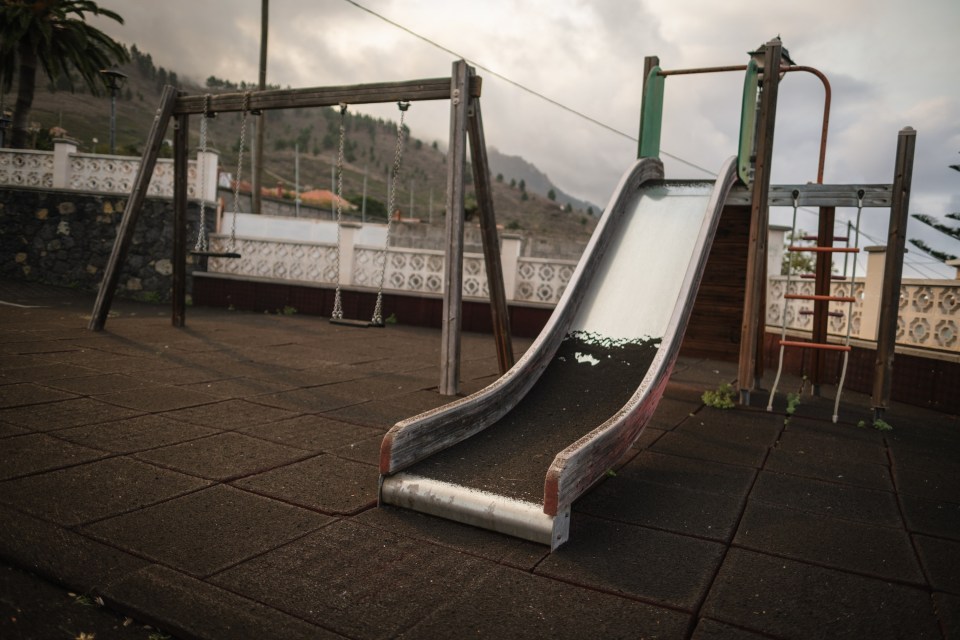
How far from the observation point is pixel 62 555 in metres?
2.50

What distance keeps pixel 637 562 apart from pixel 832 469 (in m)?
2.32

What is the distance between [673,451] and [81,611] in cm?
366

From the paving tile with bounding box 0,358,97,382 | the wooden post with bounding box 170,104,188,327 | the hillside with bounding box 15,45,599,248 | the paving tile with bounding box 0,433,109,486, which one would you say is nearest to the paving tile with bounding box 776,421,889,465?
the paving tile with bounding box 0,433,109,486

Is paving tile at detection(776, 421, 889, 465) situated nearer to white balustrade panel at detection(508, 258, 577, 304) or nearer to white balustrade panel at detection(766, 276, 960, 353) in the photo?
white balustrade panel at detection(766, 276, 960, 353)

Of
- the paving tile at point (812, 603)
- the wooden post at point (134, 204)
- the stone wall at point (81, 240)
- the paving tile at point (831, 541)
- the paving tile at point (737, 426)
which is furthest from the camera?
the stone wall at point (81, 240)

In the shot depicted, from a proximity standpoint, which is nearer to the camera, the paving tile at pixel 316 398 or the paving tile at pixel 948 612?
the paving tile at pixel 948 612

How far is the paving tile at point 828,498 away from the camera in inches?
139

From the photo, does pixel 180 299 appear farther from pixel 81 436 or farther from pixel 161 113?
pixel 81 436

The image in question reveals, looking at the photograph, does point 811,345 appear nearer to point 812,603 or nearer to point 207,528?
point 812,603

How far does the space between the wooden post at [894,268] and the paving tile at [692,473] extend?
2.56m

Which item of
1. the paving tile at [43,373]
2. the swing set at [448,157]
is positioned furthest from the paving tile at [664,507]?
the paving tile at [43,373]

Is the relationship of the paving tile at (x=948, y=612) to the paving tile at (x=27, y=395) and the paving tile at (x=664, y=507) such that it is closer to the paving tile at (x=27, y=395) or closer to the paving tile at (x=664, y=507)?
the paving tile at (x=664, y=507)

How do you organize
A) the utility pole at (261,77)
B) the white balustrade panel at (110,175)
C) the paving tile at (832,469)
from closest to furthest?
the paving tile at (832,469), the white balustrade panel at (110,175), the utility pole at (261,77)

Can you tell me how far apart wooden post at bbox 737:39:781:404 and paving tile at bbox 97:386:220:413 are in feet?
15.7
